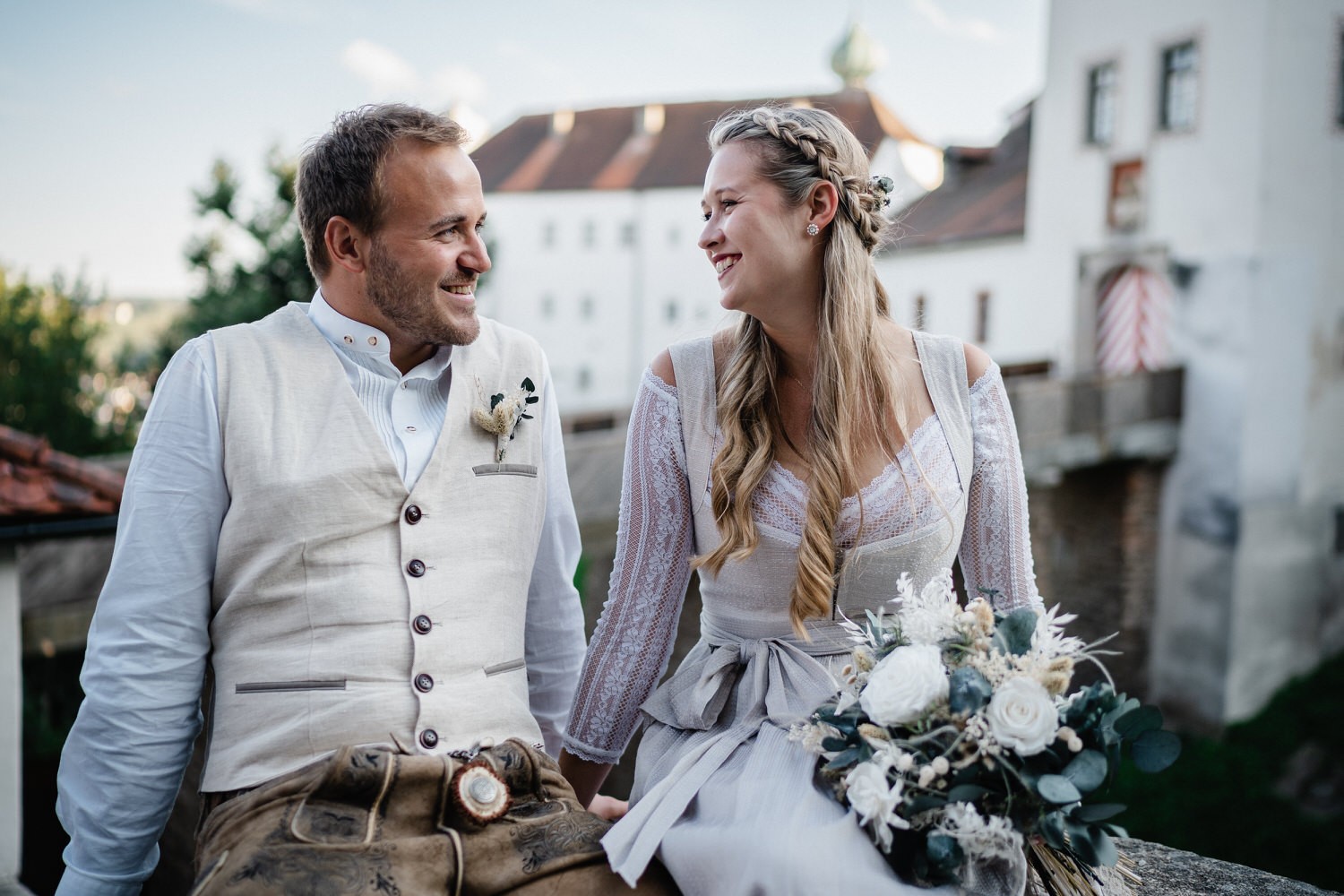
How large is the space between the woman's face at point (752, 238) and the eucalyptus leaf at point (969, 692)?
1.04 metres

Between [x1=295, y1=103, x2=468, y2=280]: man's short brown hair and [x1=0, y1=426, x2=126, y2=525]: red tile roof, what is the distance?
2353 millimetres

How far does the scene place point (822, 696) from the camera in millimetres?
2420

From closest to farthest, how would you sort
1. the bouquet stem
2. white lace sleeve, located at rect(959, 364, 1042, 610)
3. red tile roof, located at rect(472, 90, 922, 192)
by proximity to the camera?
1. the bouquet stem
2. white lace sleeve, located at rect(959, 364, 1042, 610)
3. red tile roof, located at rect(472, 90, 922, 192)

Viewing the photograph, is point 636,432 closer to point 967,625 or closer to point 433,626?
point 433,626

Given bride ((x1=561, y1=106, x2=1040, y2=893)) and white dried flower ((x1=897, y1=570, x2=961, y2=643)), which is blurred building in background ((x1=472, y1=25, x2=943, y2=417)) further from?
white dried flower ((x1=897, y1=570, x2=961, y2=643))

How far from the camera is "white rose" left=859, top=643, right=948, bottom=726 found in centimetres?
191

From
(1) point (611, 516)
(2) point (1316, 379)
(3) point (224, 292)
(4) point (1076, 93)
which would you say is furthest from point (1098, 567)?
(3) point (224, 292)

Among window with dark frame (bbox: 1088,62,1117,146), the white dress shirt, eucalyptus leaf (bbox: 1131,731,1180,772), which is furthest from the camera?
window with dark frame (bbox: 1088,62,1117,146)

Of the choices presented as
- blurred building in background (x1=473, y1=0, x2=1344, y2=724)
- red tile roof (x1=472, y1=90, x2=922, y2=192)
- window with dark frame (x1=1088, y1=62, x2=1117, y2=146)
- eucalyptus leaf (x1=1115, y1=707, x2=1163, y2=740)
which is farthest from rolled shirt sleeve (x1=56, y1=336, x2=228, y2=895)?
red tile roof (x1=472, y1=90, x2=922, y2=192)

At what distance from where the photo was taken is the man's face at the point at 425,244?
255 centimetres

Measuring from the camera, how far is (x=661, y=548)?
8.97 ft

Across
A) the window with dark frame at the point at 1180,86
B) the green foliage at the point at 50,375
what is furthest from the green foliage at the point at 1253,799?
the green foliage at the point at 50,375

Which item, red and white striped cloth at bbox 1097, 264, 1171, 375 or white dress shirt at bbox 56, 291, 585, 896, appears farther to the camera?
red and white striped cloth at bbox 1097, 264, 1171, 375

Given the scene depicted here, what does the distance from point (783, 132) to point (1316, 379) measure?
20.3 metres
